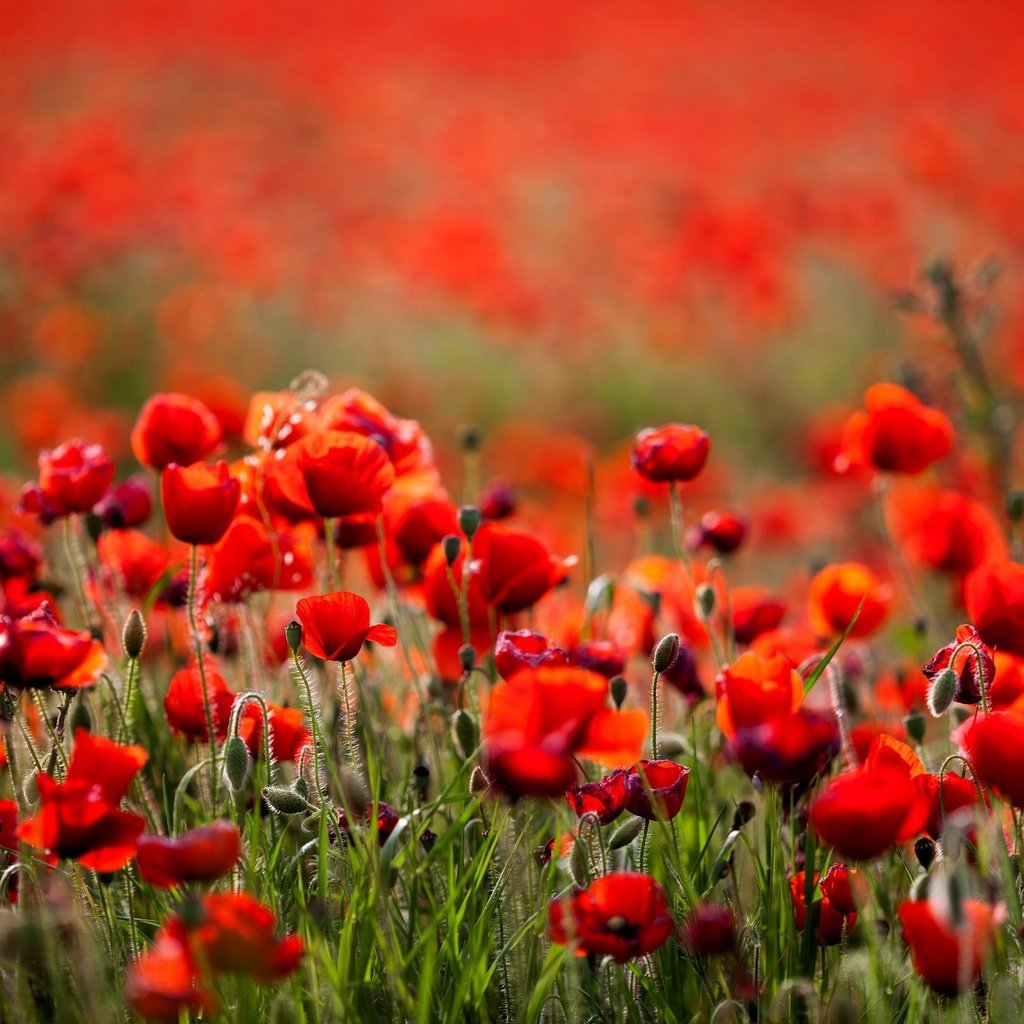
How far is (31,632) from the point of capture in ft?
3.98

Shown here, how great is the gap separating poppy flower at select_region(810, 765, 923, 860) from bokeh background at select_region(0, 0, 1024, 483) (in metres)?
2.02

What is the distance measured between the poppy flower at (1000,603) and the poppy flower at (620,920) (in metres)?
0.53

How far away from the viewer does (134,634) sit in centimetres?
148

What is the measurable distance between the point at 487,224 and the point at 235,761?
5.78 m

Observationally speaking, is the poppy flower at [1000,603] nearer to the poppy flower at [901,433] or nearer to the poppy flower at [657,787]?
the poppy flower at [657,787]

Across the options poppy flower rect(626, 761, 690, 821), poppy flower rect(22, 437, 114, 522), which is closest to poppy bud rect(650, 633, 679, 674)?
poppy flower rect(626, 761, 690, 821)

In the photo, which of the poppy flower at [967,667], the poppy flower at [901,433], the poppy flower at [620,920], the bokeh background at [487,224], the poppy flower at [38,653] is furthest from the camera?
the bokeh background at [487,224]

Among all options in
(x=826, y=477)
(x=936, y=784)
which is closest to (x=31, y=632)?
(x=936, y=784)

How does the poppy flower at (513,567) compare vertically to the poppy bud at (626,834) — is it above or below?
above

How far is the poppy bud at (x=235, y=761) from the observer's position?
126cm

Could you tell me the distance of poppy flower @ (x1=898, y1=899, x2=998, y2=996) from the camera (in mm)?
1016

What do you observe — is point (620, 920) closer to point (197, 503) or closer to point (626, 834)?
point (626, 834)

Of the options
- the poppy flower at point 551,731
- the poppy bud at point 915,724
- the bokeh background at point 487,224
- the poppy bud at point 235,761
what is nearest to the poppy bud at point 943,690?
the poppy bud at point 915,724

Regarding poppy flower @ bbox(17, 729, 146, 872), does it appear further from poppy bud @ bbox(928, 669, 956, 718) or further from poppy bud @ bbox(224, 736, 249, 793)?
poppy bud @ bbox(928, 669, 956, 718)
